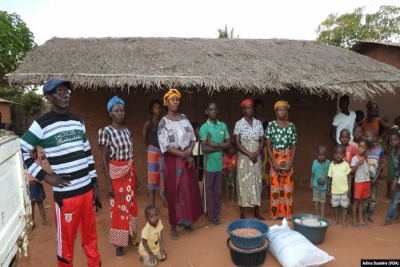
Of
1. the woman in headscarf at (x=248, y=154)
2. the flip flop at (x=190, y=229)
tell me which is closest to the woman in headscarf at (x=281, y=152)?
the woman in headscarf at (x=248, y=154)

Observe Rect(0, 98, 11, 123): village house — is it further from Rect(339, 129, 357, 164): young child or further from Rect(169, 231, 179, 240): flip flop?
Rect(339, 129, 357, 164): young child

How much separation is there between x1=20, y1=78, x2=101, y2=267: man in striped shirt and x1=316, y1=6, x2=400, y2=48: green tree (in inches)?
666

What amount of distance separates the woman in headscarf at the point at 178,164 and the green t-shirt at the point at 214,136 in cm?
29

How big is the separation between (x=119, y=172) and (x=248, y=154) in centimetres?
182

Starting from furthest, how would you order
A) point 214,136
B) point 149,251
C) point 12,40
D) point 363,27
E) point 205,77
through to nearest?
point 363,27
point 12,40
point 205,77
point 214,136
point 149,251

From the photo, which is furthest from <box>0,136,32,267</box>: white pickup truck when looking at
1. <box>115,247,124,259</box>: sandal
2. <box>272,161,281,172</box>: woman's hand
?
<box>272,161,281,172</box>: woman's hand

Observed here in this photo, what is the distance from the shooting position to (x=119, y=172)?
138 inches

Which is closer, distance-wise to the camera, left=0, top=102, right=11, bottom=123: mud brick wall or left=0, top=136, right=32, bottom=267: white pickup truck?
left=0, top=136, right=32, bottom=267: white pickup truck

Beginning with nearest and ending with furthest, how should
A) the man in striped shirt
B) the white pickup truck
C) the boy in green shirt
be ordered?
the white pickup truck → the man in striped shirt → the boy in green shirt

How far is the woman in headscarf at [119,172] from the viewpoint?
11.2 feet

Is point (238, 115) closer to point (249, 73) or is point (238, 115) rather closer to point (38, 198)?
point (249, 73)

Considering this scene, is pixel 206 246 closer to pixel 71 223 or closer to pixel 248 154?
pixel 248 154

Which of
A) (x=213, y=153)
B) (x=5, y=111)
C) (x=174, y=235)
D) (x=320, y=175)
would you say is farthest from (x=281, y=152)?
(x=5, y=111)

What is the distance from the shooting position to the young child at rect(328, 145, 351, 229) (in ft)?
14.0
